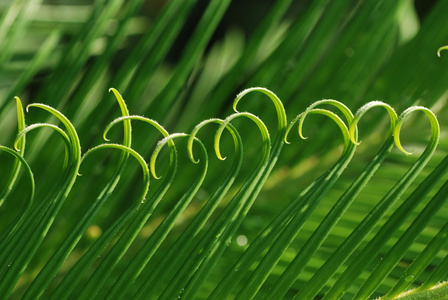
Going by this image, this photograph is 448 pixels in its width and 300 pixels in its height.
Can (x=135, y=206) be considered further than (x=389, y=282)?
No

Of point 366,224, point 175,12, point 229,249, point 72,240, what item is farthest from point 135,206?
point 175,12

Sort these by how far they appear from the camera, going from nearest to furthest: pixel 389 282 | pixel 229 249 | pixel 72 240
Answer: pixel 72 240 → pixel 389 282 → pixel 229 249

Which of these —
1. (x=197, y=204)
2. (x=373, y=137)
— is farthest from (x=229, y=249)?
(x=373, y=137)

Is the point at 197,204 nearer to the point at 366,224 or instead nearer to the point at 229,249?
the point at 229,249

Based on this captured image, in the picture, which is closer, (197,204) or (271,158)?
(271,158)

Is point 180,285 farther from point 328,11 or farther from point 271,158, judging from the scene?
point 328,11

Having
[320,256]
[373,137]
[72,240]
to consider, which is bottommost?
[72,240]

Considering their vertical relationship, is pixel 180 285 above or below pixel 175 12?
below

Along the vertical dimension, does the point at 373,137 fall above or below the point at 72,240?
above

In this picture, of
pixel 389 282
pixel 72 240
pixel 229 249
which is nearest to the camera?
pixel 72 240
